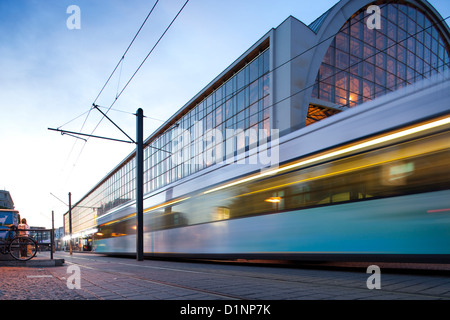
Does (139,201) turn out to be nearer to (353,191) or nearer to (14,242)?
(14,242)

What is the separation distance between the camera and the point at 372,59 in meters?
28.4

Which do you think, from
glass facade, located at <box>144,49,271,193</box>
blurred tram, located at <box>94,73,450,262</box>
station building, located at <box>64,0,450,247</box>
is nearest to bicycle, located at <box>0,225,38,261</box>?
blurred tram, located at <box>94,73,450,262</box>

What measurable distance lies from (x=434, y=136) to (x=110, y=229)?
1741cm

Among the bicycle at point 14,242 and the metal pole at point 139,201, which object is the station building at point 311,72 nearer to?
the metal pole at point 139,201

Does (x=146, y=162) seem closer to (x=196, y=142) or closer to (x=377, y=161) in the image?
(x=196, y=142)

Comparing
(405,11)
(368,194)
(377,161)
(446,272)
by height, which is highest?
(405,11)

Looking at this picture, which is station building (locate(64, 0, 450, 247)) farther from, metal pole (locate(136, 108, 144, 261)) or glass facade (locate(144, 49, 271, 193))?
metal pole (locate(136, 108, 144, 261))

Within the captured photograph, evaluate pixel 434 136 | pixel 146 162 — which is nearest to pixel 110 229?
pixel 434 136

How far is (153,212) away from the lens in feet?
41.8

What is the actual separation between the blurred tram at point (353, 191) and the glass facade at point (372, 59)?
18.9m

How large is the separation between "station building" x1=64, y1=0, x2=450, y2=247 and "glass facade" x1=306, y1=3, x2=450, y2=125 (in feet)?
0.26

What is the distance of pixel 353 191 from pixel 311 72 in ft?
63.9

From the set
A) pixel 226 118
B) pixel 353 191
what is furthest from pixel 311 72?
pixel 353 191
